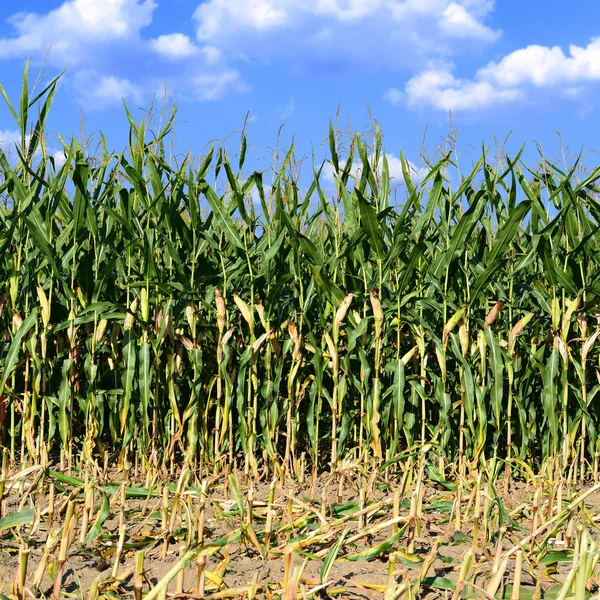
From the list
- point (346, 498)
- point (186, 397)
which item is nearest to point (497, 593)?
point (346, 498)

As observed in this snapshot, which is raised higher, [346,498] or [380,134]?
[380,134]

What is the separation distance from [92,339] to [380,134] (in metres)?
2.28

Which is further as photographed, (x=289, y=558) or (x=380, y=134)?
(x=380, y=134)

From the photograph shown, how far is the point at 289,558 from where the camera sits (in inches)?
92.0

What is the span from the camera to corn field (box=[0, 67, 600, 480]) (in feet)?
13.8

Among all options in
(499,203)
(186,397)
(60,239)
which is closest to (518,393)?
(499,203)

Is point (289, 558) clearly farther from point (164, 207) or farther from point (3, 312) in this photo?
point (3, 312)

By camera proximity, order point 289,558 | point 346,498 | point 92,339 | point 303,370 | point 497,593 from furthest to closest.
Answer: point 303,370 → point 92,339 → point 346,498 → point 497,593 → point 289,558

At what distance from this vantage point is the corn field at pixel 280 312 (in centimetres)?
420

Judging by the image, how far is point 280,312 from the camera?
445 centimetres

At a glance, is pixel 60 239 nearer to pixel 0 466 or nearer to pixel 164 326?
pixel 164 326

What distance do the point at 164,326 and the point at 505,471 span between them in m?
2.32

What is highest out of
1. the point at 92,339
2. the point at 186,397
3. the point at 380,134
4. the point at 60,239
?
the point at 380,134

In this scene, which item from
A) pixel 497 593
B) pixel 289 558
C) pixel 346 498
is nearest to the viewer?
pixel 289 558
